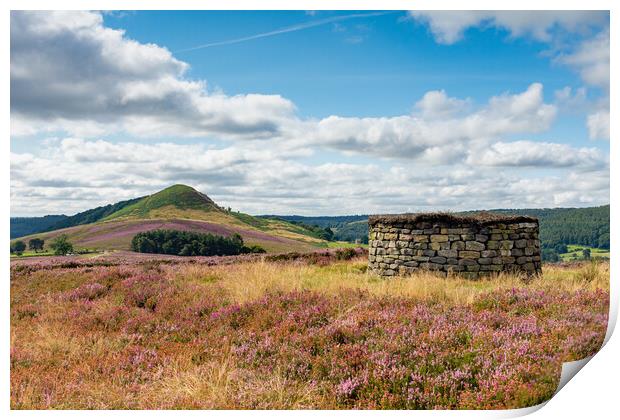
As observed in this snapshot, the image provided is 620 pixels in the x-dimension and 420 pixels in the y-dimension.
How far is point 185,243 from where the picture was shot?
1430 centimetres

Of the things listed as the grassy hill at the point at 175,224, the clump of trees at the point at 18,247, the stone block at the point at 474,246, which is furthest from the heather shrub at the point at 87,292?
the stone block at the point at 474,246

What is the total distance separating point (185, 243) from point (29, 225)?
6238 millimetres

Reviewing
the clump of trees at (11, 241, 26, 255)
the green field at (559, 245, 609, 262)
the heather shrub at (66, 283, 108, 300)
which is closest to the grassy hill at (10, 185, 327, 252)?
the clump of trees at (11, 241, 26, 255)

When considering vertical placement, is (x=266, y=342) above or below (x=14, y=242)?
below

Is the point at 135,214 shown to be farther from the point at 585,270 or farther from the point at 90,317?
the point at 585,270

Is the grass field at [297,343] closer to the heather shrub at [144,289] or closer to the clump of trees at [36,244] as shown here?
the heather shrub at [144,289]

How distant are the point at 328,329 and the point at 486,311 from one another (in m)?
2.89

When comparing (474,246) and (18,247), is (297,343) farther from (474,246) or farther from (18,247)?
(474,246)

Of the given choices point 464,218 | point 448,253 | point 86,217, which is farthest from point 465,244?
point 86,217

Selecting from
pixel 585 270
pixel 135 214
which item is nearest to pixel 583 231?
pixel 585 270

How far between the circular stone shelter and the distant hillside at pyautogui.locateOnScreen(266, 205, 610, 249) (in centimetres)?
61

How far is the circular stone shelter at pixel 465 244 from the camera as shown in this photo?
1272cm

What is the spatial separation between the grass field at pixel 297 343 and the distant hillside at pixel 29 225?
5.45 ft

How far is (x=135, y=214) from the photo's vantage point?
1288 centimetres
